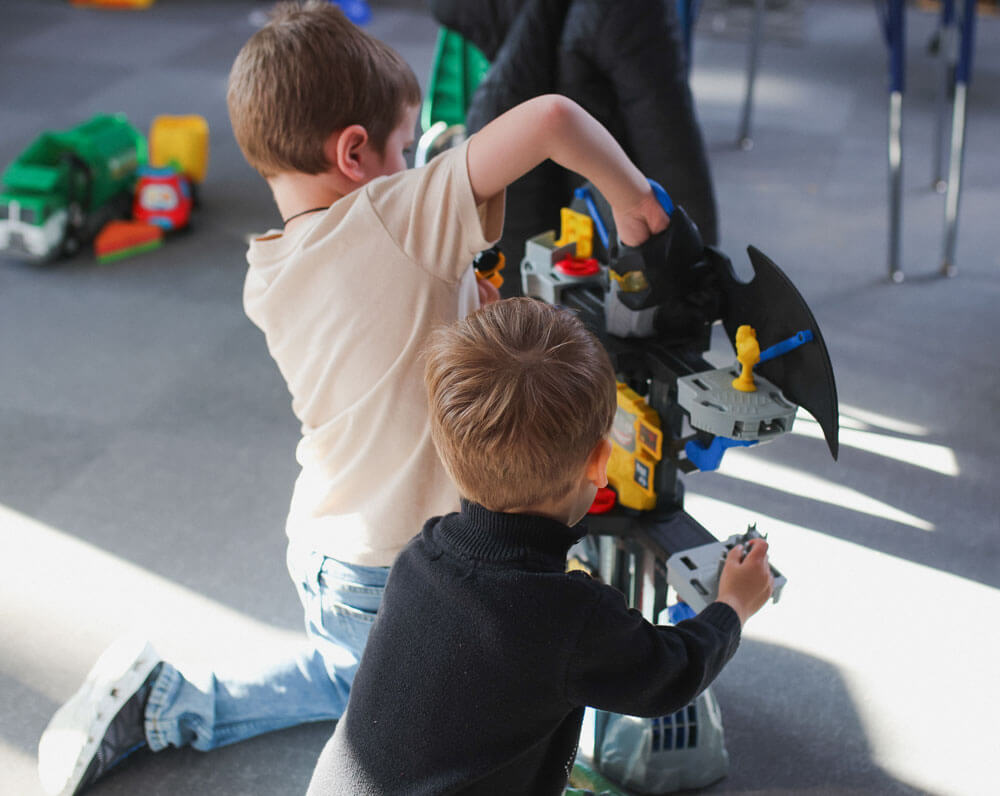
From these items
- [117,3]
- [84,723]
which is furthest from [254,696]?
[117,3]

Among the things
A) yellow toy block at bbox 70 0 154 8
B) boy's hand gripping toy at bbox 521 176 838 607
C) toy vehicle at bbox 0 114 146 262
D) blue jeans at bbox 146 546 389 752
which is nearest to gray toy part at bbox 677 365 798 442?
boy's hand gripping toy at bbox 521 176 838 607

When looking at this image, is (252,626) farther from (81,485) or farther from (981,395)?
(981,395)

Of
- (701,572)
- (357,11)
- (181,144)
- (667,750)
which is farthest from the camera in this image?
(357,11)

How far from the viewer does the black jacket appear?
2.06 m

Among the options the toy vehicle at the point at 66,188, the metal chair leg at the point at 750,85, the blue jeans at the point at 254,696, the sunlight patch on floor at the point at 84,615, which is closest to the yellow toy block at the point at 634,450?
the blue jeans at the point at 254,696

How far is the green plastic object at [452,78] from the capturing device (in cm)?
250

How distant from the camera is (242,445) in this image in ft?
7.27

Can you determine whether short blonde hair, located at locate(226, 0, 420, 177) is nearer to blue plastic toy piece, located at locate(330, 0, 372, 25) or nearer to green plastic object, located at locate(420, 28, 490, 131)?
green plastic object, located at locate(420, 28, 490, 131)

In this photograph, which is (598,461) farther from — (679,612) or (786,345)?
(679,612)

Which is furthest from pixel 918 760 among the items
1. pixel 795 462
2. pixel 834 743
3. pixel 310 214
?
pixel 310 214

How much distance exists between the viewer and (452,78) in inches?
100

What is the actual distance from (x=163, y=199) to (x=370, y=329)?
2226mm

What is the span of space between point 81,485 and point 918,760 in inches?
62.7

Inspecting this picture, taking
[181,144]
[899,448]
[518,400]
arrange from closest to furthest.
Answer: [518,400], [899,448], [181,144]
